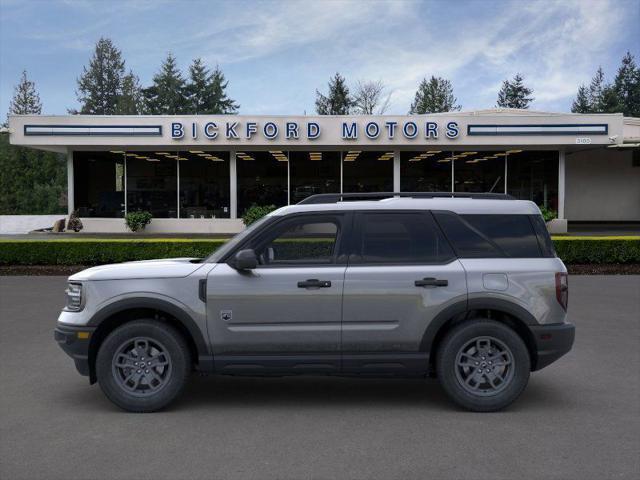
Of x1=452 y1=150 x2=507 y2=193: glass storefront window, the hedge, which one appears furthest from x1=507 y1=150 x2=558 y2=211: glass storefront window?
the hedge

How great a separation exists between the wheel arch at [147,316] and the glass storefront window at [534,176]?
82.3 ft

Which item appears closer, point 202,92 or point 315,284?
point 315,284

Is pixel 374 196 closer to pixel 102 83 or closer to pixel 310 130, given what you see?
pixel 310 130

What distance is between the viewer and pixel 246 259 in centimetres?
541

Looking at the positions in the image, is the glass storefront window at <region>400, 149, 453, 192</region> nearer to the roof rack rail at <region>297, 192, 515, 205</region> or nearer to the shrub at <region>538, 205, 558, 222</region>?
the shrub at <region>538, 205, 558, 222</region>

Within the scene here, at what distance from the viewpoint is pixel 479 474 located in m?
4.27

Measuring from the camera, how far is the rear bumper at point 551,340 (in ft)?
18.5

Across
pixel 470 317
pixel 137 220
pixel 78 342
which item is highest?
pixel 137 220

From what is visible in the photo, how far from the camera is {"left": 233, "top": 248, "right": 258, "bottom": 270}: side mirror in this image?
A: 541cm

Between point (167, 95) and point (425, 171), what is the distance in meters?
52.5

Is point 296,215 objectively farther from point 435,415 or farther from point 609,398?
point 609,398

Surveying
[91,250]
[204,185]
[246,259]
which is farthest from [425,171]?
[246,259]

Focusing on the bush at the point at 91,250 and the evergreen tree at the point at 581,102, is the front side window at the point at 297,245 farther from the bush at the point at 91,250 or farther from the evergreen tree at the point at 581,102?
the evergreen tree at the point at 581,102

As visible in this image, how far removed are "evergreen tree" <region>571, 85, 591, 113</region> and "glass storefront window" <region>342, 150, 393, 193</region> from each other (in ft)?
198
